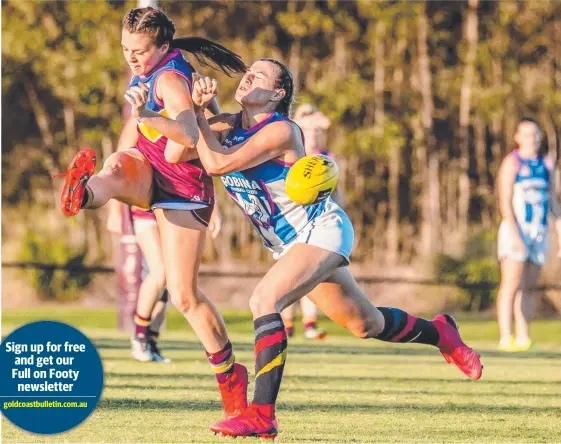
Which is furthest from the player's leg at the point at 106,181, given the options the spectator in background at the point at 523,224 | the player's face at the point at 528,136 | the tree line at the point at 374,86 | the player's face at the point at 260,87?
the tree line at the point at 374,86

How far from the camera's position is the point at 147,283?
8320 millimetres

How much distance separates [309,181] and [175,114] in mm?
669

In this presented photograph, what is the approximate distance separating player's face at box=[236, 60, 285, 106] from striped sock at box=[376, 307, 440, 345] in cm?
125

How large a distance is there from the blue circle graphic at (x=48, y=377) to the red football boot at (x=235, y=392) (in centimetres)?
60

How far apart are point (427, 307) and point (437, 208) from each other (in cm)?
351

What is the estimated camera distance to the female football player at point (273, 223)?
503 centimetres

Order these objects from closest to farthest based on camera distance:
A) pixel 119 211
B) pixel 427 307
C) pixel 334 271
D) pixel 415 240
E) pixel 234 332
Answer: pixel 334 271 < pixel 119 211 < pixel 234 332 < pixel 427 307 < pixel 415 240

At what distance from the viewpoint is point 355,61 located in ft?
67.4

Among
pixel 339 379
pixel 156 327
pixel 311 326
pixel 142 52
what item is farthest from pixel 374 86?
pixel 142 52

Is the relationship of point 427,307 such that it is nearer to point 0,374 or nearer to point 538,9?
point 538,9

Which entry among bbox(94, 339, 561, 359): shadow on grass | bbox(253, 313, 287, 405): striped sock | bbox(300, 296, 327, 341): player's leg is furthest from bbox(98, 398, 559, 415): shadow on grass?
bbox(300, 296, 327, 341): player's leg

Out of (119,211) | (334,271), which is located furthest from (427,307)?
(334,271)

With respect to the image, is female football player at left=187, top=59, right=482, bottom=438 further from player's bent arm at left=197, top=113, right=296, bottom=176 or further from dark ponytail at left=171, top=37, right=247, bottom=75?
dark ponytail at left=171, top=37, right=247, bottom=75

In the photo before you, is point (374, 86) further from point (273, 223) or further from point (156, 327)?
point (273, 223)
